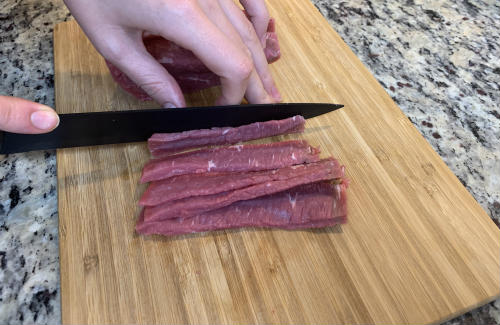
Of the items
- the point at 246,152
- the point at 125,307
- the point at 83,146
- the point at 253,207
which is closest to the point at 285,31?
the point at 246,152

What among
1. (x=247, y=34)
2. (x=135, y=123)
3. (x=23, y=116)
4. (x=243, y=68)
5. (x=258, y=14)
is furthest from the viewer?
(x=258, y=14)

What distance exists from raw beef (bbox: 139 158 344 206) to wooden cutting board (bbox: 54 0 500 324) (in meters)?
0.15

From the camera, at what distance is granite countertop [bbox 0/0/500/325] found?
1751 mm

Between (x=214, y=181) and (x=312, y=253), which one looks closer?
(x=312, y=253)

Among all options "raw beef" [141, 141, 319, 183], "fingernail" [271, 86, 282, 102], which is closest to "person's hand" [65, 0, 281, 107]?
"fingernail" [271, 86, 282, 102]

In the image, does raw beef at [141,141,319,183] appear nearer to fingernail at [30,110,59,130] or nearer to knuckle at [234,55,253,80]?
knuckle at [234,55,253,80]

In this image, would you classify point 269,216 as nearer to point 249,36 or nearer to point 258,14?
point 249,36

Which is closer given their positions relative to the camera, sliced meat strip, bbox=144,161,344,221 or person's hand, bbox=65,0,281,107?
person's hand, bbox=65,0,281,107

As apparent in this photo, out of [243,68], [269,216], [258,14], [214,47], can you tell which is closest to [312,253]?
[269,216]

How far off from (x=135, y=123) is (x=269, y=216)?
905 millimetres

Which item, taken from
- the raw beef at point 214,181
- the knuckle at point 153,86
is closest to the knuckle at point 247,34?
the knuckle at point 153,86

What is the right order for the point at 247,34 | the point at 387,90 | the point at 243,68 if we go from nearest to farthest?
the point at 243,68 → the point at 247,34 → the point at 387,90

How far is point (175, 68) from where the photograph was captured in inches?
87.7

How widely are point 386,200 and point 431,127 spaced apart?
0.73m
